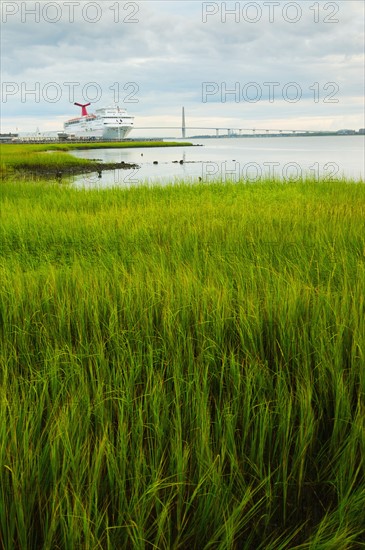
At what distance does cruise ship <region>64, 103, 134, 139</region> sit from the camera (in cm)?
9369

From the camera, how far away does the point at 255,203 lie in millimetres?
7738

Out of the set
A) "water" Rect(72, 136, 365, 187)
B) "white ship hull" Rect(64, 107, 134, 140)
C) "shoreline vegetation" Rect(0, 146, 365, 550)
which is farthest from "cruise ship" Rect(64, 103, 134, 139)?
"shoreline vegetation" Rect(0, 146, 365, 550)

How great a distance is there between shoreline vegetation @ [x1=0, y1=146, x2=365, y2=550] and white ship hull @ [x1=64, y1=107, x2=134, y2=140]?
3738 inches

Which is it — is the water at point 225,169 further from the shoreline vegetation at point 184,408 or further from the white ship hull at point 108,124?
the white ship hull at point 108,124

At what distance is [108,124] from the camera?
92.9 m

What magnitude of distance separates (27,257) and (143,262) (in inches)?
57.8

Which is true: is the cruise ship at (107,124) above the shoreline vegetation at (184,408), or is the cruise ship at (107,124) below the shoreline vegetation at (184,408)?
above

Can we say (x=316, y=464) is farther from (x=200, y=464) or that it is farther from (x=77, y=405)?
(x=77, y=405)

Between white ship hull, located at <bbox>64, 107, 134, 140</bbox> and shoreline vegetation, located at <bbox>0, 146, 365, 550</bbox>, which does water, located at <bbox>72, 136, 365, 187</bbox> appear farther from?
white ship hull, located at <bbox>64, 107, 134, 140</bbox>

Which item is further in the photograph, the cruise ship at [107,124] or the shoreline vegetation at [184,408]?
the cruise ship at [107,124]

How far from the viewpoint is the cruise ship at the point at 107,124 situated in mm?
93688

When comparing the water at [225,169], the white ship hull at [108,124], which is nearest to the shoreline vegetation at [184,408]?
the water at [225,169]

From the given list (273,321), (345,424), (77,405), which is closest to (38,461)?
(77,405)

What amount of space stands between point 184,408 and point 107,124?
97.0 meters
